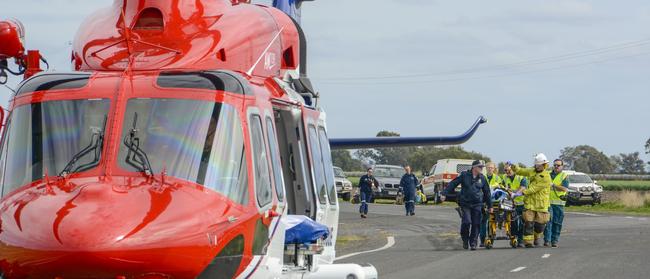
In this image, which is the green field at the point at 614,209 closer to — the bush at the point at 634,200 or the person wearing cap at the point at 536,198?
the bush at the point at 634,200

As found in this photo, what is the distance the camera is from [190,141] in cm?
949

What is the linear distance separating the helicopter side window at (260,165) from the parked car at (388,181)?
142 feet

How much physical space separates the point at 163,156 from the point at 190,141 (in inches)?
9.4

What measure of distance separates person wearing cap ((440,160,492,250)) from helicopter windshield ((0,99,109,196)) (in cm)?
1435

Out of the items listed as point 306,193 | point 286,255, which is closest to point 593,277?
point 306,193

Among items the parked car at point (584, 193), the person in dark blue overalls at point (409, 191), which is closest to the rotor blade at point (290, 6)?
the person in dark blue overalls at point (409, 191)

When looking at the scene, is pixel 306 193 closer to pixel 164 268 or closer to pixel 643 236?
pixel 164 268

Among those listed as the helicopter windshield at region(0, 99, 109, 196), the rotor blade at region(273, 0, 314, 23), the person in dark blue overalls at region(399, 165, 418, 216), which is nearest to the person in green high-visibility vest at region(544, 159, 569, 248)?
the rotor blade at region(273, 0, 314, 23)

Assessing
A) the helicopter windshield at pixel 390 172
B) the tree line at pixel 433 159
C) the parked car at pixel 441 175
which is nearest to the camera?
the parked car at pixel 441 175

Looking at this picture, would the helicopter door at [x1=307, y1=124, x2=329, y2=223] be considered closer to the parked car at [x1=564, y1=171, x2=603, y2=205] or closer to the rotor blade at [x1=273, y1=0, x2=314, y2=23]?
A: the rotor blade at [x1=273, y1=0, x2=314, y2=23]

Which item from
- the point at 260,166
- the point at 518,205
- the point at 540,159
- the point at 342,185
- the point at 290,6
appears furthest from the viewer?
the point at 342,185

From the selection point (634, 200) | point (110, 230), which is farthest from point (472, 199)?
point (634, 200)

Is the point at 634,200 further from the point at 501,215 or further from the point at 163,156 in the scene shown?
the point at 163,156

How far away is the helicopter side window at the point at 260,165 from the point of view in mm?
9703
